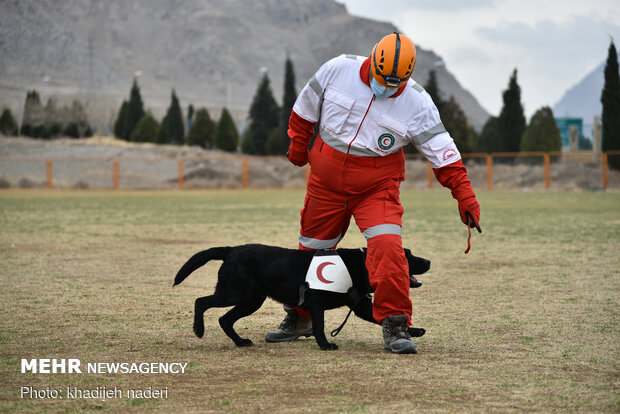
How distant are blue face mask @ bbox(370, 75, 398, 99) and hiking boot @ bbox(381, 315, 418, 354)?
1.49 meters

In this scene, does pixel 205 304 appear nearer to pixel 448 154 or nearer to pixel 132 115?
pixel 448 154

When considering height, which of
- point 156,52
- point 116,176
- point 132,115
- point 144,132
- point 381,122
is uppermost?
point 156,52

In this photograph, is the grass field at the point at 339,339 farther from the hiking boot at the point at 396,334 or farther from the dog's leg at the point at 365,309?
the dog's leg at the point at 365,309

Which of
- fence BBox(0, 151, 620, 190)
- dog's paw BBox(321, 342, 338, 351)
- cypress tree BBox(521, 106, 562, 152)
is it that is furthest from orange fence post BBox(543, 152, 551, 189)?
dog's paw BBox(321, 342, 338, 351)

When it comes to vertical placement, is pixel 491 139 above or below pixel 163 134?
above

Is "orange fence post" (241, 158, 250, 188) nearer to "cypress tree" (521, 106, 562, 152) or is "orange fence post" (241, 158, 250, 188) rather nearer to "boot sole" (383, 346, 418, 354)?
"cypress tree" (521, 106, 562, 152)

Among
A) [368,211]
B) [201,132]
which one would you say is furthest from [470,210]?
[201,132]

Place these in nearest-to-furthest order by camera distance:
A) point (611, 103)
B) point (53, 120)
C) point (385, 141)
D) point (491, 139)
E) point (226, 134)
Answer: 1. point (385, 141)
2. point (611, 103)
3. point (491, 139)
4. point (226, 134)
5. point (53, 120)

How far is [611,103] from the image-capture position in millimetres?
40000

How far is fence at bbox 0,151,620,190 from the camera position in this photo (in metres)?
39.0

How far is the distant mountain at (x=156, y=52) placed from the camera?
379ft

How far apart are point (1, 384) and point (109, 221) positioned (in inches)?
564

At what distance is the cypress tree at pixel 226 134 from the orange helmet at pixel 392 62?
53.3m

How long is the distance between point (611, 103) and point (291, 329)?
37841 mm
